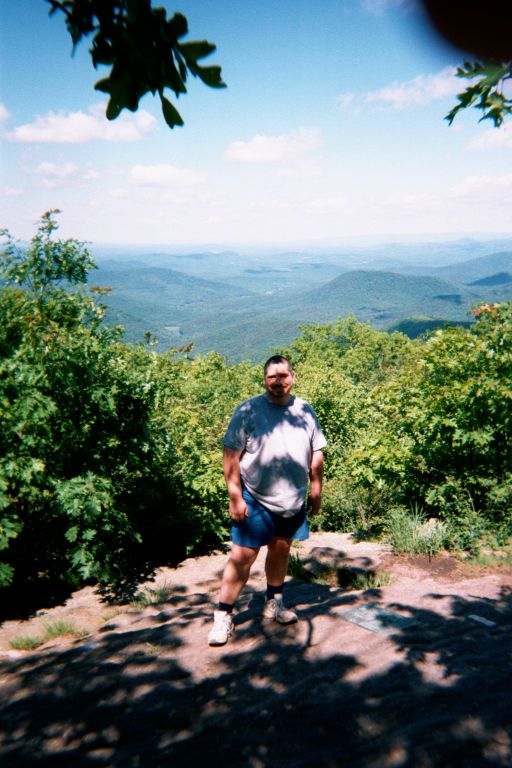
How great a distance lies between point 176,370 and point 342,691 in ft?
46.1

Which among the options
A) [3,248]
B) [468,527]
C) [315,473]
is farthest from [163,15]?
[3,248]

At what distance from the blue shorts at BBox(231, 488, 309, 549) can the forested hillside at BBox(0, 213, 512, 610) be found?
3.64 meters

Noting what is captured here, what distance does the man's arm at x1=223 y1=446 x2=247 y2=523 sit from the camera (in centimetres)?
353

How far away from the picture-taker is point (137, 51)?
1.87 metres

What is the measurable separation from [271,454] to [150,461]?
594 cm

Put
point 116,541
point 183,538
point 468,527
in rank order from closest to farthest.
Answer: point 468,527, point 116,541, point 183,538

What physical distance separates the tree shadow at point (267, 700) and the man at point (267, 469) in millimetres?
555

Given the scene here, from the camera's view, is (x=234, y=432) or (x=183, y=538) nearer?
(x=234, y=432)

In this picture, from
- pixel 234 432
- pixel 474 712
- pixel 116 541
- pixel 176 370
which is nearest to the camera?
pixel 474 712

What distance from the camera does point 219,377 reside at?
2905 centimetres

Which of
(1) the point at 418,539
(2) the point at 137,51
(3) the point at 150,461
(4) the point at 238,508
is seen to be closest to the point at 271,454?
(4) the point at 238,508

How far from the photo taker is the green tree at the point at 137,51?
184cm

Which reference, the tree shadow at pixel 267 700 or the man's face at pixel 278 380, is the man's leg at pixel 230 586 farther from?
the man's face at pixel 278 380

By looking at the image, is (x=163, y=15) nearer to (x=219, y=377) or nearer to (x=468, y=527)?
(x=468, y=527)
